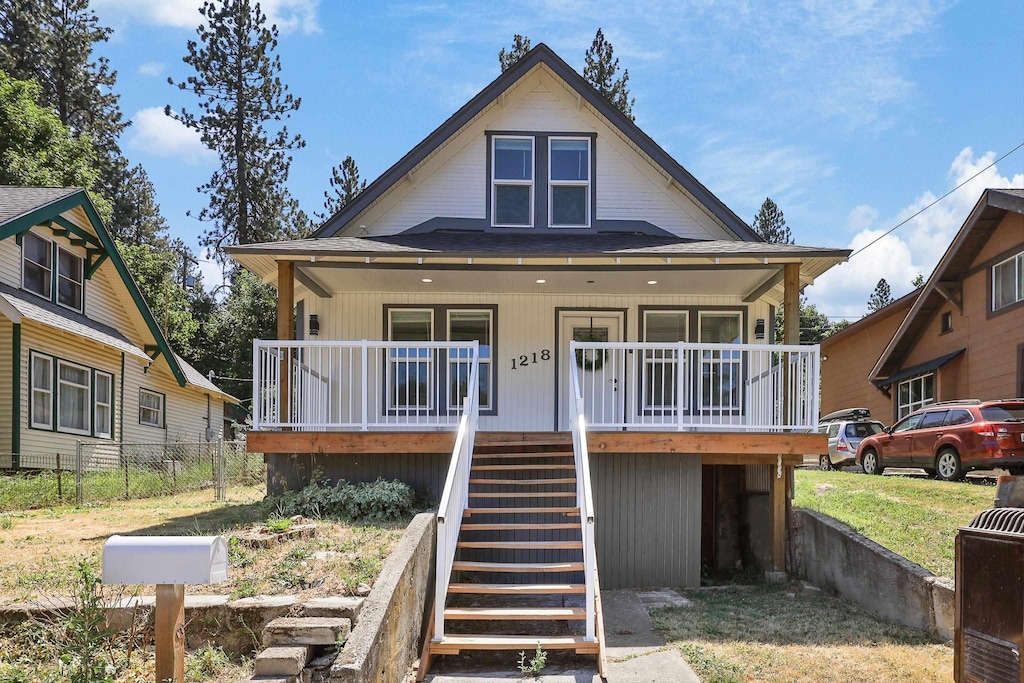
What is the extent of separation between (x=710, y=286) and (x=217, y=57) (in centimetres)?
2852

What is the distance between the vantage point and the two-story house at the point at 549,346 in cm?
919

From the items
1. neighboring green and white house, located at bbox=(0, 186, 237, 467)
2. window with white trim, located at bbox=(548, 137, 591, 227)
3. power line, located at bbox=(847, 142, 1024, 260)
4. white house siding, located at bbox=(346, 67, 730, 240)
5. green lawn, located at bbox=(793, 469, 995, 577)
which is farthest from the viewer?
power line, located at bbox=(847, 142, 1024, 260)

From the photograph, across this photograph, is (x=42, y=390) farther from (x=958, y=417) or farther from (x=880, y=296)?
(x=880, y=296)

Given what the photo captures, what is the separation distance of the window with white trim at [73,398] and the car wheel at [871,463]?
16.4 m

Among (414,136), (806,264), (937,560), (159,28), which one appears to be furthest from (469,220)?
(159,28)

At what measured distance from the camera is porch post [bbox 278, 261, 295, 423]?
9.62 meters

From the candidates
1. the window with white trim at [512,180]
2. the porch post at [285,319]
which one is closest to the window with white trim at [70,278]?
the porch post at [285,319]

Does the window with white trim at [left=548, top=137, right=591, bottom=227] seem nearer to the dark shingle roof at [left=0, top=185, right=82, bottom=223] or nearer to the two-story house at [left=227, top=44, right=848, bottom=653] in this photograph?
the two-story house at [left=227, top=44, right=848, bottom=653]

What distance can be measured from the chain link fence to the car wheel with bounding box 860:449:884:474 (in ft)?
42.2

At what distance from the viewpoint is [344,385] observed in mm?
11617

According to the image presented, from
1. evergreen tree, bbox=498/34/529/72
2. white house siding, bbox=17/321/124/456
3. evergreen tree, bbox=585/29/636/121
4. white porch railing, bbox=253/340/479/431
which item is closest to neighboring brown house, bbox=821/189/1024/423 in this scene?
white porch railing, bbox=253/340/479/431

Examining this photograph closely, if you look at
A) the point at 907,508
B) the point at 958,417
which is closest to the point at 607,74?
the point at 958,417

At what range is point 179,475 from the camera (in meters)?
15.3

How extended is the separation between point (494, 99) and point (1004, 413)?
31.6 feet
